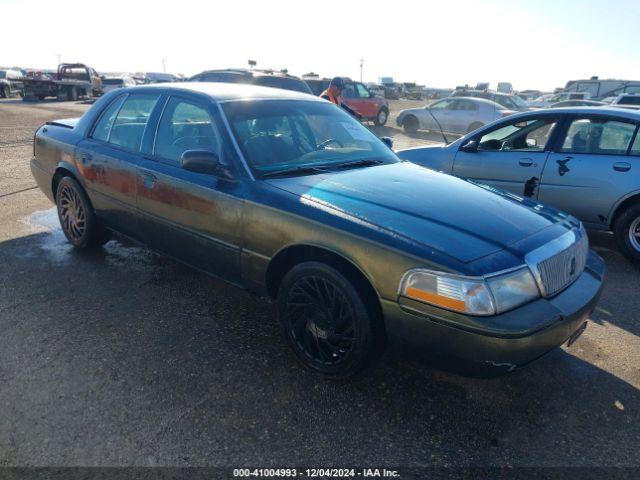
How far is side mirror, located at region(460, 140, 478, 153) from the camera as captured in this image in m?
5.67

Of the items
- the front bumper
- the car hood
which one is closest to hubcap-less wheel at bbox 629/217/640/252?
the car hood

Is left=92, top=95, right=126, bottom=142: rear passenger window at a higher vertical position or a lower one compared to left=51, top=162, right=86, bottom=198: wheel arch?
higher

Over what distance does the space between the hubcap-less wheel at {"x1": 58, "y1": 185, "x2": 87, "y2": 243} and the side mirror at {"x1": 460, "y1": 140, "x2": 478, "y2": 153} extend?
4225mm

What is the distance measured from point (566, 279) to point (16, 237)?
203 inches

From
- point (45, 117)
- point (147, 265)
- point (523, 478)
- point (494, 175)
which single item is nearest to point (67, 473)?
point (523, 478)

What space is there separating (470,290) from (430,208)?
25.4 inches

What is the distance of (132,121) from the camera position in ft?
12.9

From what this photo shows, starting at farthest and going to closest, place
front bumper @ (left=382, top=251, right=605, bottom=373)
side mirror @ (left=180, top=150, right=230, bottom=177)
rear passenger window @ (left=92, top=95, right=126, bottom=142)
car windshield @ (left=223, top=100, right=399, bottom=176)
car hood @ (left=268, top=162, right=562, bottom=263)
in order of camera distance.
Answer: rear passenger window @ (left=92, top=95, right=126, bottom=142)
car windshield @ (left=223, top=100, right=399, bottom=176)
side mirror @ (left=180, top=150, right=230, bottom=177)
car hood @ (left=268, top=162, right=562, bottom=263)
front bumper @ (left=382, top=251, right=605, bottom=373)

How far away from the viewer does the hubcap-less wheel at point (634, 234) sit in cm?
467

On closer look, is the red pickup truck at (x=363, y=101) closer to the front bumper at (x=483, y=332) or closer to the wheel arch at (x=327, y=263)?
the wheel arch at (x=327, y=263)

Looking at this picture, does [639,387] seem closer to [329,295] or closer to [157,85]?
[329,295]

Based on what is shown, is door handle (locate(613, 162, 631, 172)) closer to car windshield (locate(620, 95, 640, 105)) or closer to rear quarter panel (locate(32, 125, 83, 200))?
rear quarter panel (locate(32, 125, 83, 200))

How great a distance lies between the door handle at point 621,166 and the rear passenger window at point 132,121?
4.34m

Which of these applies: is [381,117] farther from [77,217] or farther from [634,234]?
[77,217]
